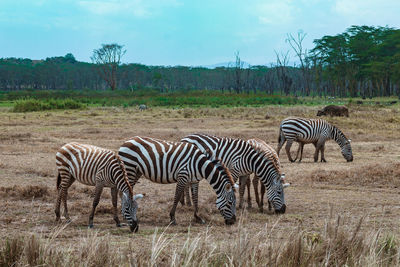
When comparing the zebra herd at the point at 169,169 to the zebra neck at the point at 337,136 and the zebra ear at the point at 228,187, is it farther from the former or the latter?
the zebra neck at the point at 337,136

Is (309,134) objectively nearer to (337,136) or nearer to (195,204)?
(337,136)

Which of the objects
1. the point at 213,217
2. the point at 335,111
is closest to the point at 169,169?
the point at 213,217

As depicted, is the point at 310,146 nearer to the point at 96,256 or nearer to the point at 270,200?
the point at 270,200

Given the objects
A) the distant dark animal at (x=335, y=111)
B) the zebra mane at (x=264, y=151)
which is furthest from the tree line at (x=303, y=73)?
the zebra mane at (x=264, y=151)

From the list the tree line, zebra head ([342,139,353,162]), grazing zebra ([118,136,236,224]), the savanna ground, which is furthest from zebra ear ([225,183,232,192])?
the tree line

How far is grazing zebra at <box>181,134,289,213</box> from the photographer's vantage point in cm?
898

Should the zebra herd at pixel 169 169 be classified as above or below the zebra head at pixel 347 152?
above

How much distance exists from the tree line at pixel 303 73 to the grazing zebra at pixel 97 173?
57581mm

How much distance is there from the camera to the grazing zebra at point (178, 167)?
26.3 feet

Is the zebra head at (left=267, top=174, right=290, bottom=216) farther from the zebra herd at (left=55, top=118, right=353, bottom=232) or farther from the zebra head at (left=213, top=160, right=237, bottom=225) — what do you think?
the zebra head at (left=213, top=160, right=237, bottom=225)

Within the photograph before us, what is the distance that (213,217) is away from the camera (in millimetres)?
8617

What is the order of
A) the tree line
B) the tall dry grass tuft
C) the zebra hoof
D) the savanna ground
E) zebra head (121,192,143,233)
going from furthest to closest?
the tree line < the zebra hoof < zebra head (121,192,143,233) < the savanna ground < the tall dry grass tuft

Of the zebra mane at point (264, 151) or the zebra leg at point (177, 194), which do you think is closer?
the zebra leg at point (177, 194)

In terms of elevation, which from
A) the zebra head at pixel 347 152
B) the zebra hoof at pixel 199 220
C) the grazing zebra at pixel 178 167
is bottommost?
the zebra hoof at pixel 199 220
